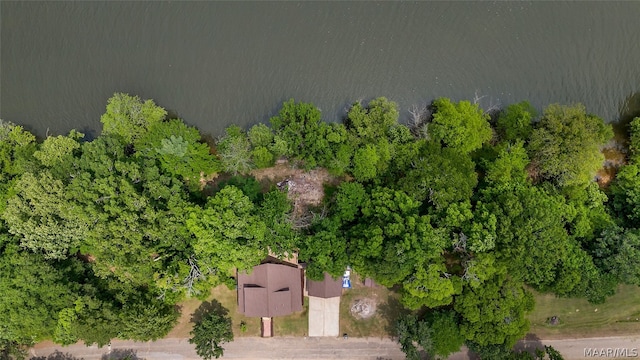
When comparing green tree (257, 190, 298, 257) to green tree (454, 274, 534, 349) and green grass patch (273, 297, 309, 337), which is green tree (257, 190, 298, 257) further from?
green tree (454, 274, 534, 349)

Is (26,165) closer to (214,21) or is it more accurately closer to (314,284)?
(214,21)

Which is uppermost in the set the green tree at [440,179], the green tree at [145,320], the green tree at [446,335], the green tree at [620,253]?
the green tree at [440,179]

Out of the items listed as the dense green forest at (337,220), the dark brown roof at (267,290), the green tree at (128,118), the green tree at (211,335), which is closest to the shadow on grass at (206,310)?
the green tree at (211,335)

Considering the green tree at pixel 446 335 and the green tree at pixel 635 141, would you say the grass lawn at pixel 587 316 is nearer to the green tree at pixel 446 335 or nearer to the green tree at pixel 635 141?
the green tree at pixel 446 335

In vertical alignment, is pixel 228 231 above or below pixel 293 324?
above

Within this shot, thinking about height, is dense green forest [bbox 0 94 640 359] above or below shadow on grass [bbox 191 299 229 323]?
above

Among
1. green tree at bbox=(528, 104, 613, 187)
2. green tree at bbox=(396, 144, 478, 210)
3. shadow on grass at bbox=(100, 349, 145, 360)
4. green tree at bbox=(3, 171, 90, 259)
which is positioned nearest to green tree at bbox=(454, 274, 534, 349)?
green tree at bbox=(396, 144, 478, 210)

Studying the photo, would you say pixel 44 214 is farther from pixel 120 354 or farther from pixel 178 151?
pixel 120 354

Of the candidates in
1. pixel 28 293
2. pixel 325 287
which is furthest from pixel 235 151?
pixel 28 293
